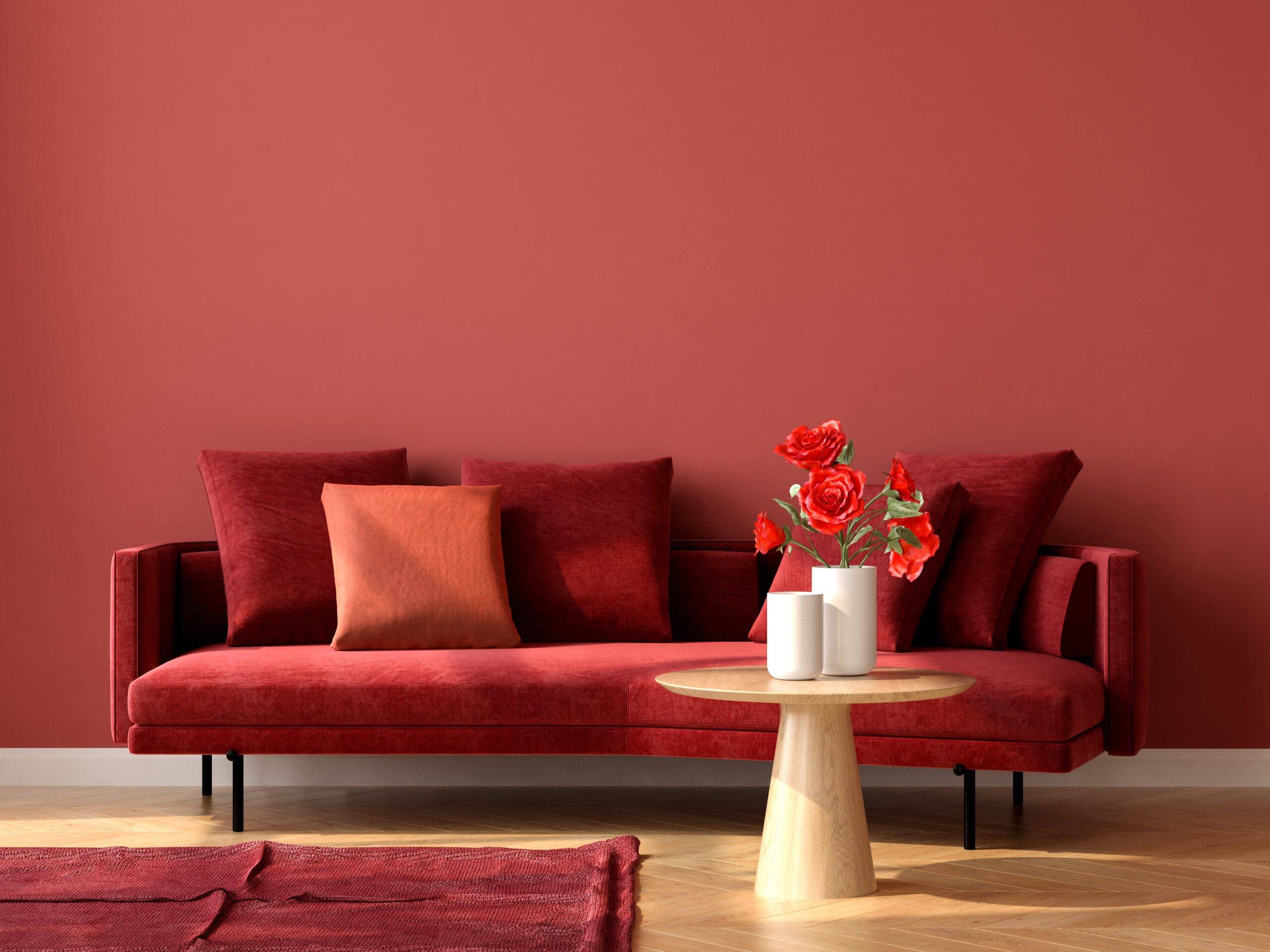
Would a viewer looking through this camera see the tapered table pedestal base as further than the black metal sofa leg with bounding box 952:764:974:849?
No

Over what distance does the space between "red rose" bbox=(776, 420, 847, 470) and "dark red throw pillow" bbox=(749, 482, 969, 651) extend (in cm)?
77

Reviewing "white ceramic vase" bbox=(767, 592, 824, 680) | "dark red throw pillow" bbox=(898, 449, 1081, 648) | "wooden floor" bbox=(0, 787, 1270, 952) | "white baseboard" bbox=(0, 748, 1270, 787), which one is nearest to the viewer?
"wooden floor" bbox=(0, 787, 1270, 952)

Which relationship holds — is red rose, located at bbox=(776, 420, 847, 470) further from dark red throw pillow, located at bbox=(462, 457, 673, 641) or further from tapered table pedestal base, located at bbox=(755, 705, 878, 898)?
dark red throw pillow, located at bbox=(462, 457, 673, 641)

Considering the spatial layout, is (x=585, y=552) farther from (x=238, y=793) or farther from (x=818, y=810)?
(x=818, y=810)

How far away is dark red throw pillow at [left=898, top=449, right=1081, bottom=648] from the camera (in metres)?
3.83

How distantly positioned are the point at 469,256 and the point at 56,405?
144 centimetres

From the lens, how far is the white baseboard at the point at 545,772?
14.1ft

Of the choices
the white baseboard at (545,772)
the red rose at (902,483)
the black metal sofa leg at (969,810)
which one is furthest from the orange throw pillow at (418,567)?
the red rose at (902,483)

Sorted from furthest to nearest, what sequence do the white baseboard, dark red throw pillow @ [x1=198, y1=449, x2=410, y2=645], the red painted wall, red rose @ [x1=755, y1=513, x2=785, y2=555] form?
the red painted wall, the white baseboard, dark red throw pillow @ [x1=198, y1=449, x2=410, y2=645], red rose @ [x1=755, y1=513, x2=785, y2=555]

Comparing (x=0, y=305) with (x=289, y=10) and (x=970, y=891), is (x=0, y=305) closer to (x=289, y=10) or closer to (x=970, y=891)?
(x=289, y=10)

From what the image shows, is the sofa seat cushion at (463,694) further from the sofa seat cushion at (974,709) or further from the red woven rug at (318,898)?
the red woven rug at (318,898)

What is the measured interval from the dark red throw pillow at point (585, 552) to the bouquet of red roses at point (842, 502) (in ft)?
3.81

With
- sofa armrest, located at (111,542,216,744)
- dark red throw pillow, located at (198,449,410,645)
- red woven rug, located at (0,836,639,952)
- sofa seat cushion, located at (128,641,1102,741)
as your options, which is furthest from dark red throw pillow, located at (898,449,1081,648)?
sofa armrest, located at (111,542,216,744)

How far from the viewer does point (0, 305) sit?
14.7ft
